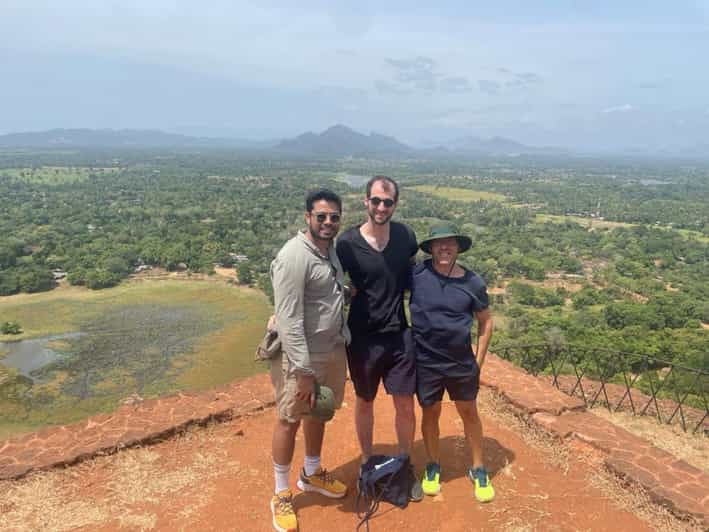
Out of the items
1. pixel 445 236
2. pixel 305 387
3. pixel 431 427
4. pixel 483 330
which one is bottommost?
pixel 431 427

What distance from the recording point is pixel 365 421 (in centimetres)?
363

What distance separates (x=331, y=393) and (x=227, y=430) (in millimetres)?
1996

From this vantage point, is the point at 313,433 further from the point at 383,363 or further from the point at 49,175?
the point at 49,175

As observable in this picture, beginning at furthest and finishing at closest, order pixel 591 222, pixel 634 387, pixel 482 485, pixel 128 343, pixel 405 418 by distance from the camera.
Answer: pixel 591 222
pixel 128 343
pixel 634 387
pixel 482 485
pixel 405 418

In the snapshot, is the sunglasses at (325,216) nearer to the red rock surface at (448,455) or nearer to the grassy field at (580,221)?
the red rock surface at (448,455)

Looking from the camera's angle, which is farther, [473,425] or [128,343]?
[128,343]

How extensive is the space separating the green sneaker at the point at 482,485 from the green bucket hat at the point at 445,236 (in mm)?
1715

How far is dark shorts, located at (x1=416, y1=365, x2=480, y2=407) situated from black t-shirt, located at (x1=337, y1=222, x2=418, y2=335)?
437 millimetres

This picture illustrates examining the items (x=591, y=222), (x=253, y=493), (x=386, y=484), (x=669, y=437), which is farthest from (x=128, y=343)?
(x=591, y=222)

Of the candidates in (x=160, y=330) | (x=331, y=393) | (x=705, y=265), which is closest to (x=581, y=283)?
(x=705, y=265)

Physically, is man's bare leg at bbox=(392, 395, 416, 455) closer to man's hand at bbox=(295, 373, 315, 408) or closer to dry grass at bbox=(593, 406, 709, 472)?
man's hand at bbox=(295, 373, 315, 408)

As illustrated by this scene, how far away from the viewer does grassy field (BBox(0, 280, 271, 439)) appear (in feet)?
56.0

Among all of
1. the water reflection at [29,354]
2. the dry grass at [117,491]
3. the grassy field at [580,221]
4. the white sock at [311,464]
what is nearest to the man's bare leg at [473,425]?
the white sock at [311,464]

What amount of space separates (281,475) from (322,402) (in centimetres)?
67
